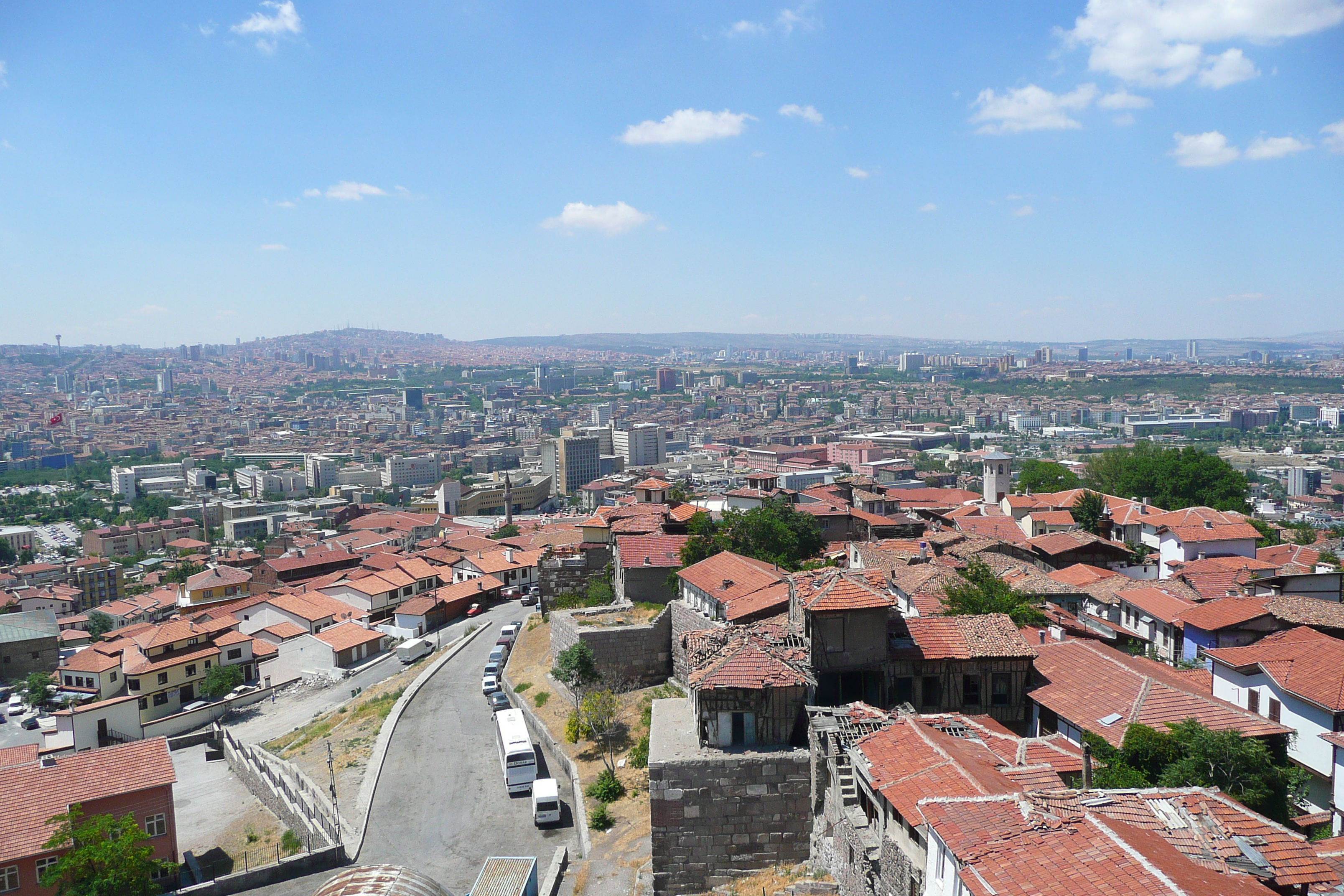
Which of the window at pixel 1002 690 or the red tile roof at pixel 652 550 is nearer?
the window at pixel 1002 690

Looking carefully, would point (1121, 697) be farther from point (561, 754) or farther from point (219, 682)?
point (219, 682)

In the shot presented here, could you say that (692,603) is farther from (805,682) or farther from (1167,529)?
(1167,529)

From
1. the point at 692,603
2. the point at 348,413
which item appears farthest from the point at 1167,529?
the point at 348,413

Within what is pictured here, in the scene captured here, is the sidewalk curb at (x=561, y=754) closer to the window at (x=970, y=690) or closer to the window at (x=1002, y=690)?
the window at (x=970, y=690)

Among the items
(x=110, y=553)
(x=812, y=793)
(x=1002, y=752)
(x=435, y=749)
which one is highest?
(x=1002, y=752)

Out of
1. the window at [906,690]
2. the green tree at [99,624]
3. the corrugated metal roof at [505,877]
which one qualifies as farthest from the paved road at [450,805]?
the green tree at [99,624]

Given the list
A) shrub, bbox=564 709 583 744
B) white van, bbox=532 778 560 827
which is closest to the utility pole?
white van, bbox=532 778 560 827

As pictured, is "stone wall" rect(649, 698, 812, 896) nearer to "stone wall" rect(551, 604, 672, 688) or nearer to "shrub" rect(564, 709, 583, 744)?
"shrub" rect(564, 709, 583, 744)
